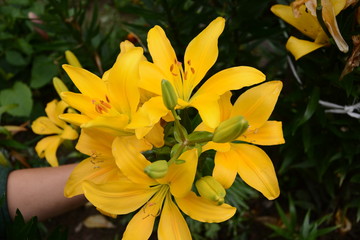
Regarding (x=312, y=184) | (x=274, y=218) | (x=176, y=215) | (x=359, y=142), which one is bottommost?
(x=274, y=218)

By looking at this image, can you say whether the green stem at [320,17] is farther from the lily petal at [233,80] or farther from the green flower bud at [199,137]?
the green flower bud at [199,137]

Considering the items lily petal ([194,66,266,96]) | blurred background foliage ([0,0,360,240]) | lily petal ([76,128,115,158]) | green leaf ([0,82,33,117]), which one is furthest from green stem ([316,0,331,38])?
green leaf ([0,82,33,117])

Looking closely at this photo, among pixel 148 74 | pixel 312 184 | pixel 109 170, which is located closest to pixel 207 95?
pixel 148 74

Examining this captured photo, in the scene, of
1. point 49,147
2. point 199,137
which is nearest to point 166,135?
point 199,137

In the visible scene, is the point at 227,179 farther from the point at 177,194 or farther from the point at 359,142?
the point at 359,142

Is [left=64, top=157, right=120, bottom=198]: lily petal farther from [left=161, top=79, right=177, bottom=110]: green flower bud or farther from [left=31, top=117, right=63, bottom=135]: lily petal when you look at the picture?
[left=31, top=117, right=63, bottom=135]: lily petal

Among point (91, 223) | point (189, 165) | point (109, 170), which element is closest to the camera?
point (189, 165)
